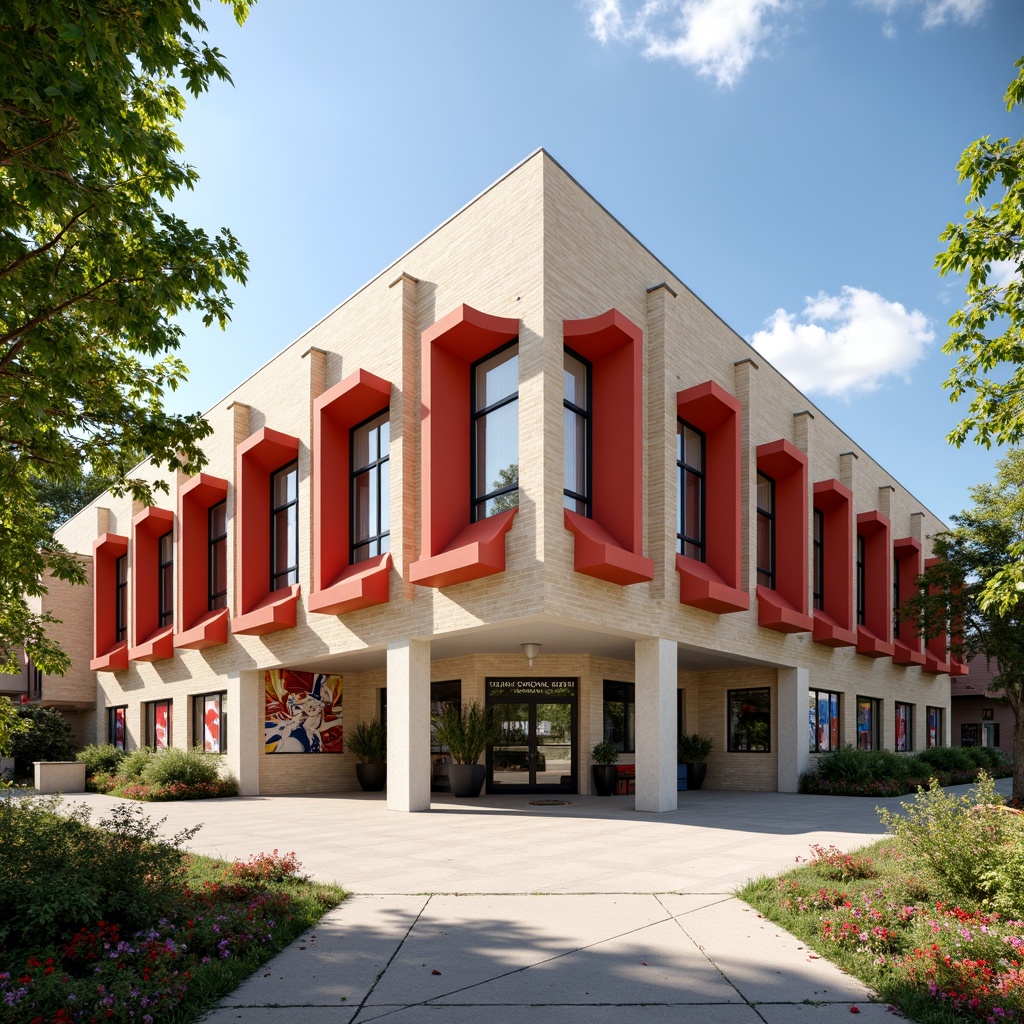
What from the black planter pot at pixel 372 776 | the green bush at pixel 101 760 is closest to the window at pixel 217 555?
the green bush at pixel 101 760

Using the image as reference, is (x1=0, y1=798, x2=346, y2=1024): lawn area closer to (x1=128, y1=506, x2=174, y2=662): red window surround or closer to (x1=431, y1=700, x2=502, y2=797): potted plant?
(x1=431, y1=700, x2=502, y2=797): potted plant

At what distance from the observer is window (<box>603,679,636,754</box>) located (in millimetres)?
24062

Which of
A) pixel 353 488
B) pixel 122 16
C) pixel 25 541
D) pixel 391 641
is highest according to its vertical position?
pixel 122 16

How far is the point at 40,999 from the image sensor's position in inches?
205

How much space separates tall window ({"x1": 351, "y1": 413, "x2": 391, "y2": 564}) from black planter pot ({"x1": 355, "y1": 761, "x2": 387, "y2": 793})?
22.8 ft

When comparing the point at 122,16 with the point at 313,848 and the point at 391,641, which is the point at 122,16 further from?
the point at 391,641

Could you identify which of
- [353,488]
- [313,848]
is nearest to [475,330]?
[353,488]

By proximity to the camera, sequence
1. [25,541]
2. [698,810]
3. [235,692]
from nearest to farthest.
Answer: [25,541], [698,810], [235,692]

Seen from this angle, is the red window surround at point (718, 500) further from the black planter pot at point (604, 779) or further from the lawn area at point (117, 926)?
the lawn area at point (117, 926)

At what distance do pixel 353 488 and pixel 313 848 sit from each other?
35.7 ft

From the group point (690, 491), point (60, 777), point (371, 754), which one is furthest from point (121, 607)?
point (690, 491)

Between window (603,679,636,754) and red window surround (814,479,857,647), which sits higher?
red window surround (814,479,857,647)

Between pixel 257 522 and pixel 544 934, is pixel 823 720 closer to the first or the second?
pixel 257 522

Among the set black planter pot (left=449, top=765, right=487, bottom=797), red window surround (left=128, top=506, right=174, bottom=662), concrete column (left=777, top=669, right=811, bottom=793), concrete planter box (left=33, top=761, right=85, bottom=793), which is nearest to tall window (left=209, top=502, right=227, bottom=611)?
red window surround (left=128, top=506, right=174, bottom=662)
